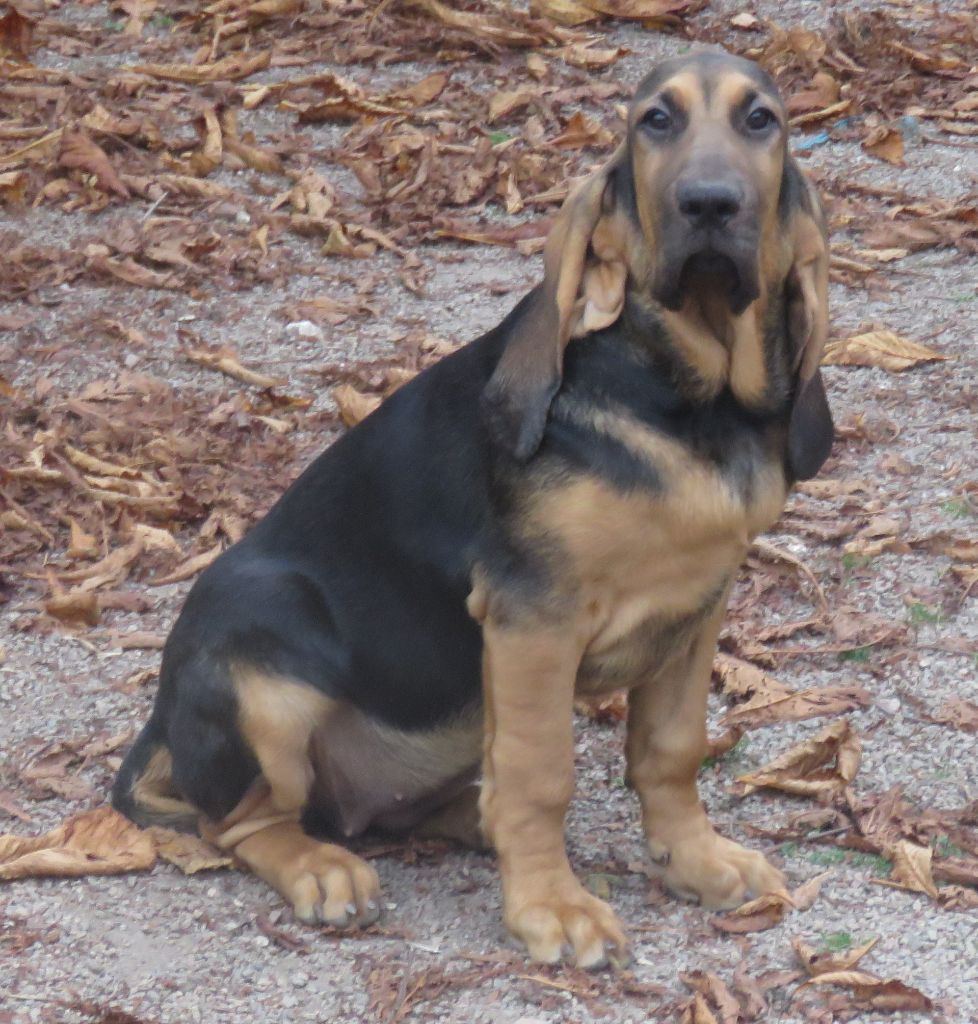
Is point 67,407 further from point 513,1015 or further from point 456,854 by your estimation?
point 513,1015

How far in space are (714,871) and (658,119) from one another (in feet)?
6.22

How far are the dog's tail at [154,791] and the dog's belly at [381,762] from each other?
1.24 ft

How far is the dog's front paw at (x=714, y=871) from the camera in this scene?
14.4 feet

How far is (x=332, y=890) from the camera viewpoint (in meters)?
4.35

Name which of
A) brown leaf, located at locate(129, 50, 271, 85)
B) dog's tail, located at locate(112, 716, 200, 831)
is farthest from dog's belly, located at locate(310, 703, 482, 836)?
brown leaf, located at locate(129, 50, 271, 85)

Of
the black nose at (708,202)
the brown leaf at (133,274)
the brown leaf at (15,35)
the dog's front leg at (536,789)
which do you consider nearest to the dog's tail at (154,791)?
the dog's front leg at (536,789)

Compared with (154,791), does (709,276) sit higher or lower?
higher

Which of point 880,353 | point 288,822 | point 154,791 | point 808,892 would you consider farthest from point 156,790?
point 880,353

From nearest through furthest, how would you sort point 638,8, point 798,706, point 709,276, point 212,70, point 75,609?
point 709,276, point 798,706, point 75,609, point 212,70, point 638,8

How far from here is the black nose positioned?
→ 365cm

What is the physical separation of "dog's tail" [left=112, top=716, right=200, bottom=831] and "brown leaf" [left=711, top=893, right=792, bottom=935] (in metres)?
1.49

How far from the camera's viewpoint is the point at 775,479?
13.4 feet

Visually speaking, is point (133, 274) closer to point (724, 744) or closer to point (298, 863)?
point (724, 744)

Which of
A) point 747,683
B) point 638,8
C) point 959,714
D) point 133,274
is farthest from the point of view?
point 638,8
